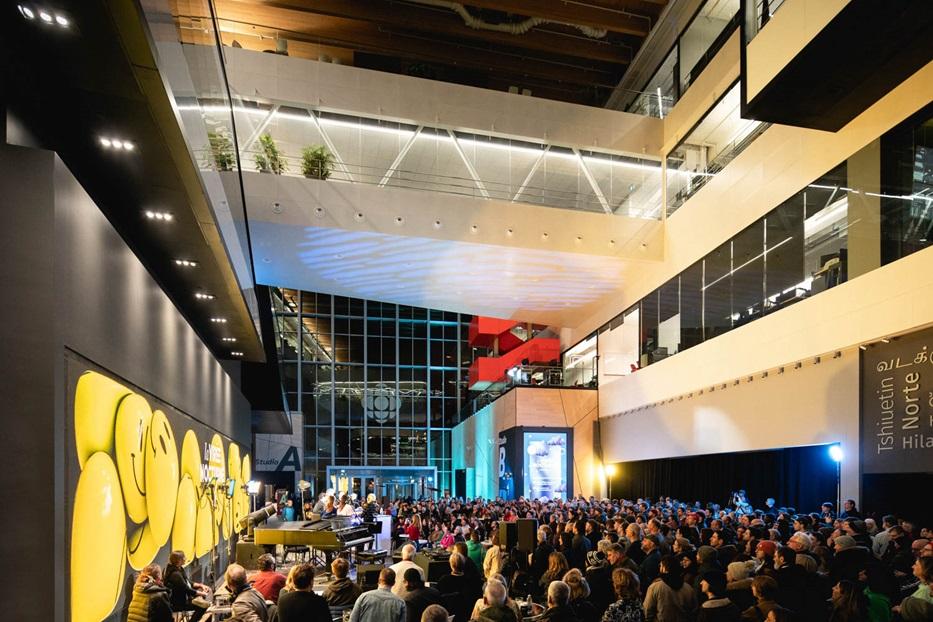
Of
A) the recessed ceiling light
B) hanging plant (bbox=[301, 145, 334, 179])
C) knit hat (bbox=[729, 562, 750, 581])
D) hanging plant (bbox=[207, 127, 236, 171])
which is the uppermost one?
hanging plant (bbox=[301, 145, 334, 179])

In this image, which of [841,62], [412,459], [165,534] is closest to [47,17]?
[165,534]

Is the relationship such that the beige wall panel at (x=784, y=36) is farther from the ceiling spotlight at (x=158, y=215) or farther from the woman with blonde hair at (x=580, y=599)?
the ceiling spotlight at (x=158, y=215)

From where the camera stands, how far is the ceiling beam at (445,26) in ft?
65.5

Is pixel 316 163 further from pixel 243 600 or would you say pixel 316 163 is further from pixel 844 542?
pixel 844 542

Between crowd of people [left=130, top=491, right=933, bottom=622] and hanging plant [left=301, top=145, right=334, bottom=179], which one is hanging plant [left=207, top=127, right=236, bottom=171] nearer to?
crowd of people [left=130, top=491, right=933, bottom=622]

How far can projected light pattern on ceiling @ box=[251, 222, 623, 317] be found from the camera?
18.1 metres

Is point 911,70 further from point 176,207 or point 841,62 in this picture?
point 176,207

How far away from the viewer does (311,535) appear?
37.9ft

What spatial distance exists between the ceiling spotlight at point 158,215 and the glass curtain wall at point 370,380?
88.5ft

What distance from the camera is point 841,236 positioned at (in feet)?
40.1

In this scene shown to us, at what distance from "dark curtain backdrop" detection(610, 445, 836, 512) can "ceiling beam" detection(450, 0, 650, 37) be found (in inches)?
458

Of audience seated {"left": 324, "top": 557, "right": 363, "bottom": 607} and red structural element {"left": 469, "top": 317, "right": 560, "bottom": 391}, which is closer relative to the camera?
audience seated {"left": 324, "top": 557, "right": 363, "bottom": 607}

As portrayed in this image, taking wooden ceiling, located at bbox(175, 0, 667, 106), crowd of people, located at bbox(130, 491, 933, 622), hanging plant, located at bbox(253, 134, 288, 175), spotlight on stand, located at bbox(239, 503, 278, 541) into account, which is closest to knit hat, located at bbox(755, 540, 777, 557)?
crowd of people, located at bbox(130, 491, 933, 622)

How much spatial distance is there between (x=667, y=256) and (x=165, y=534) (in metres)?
14.5
